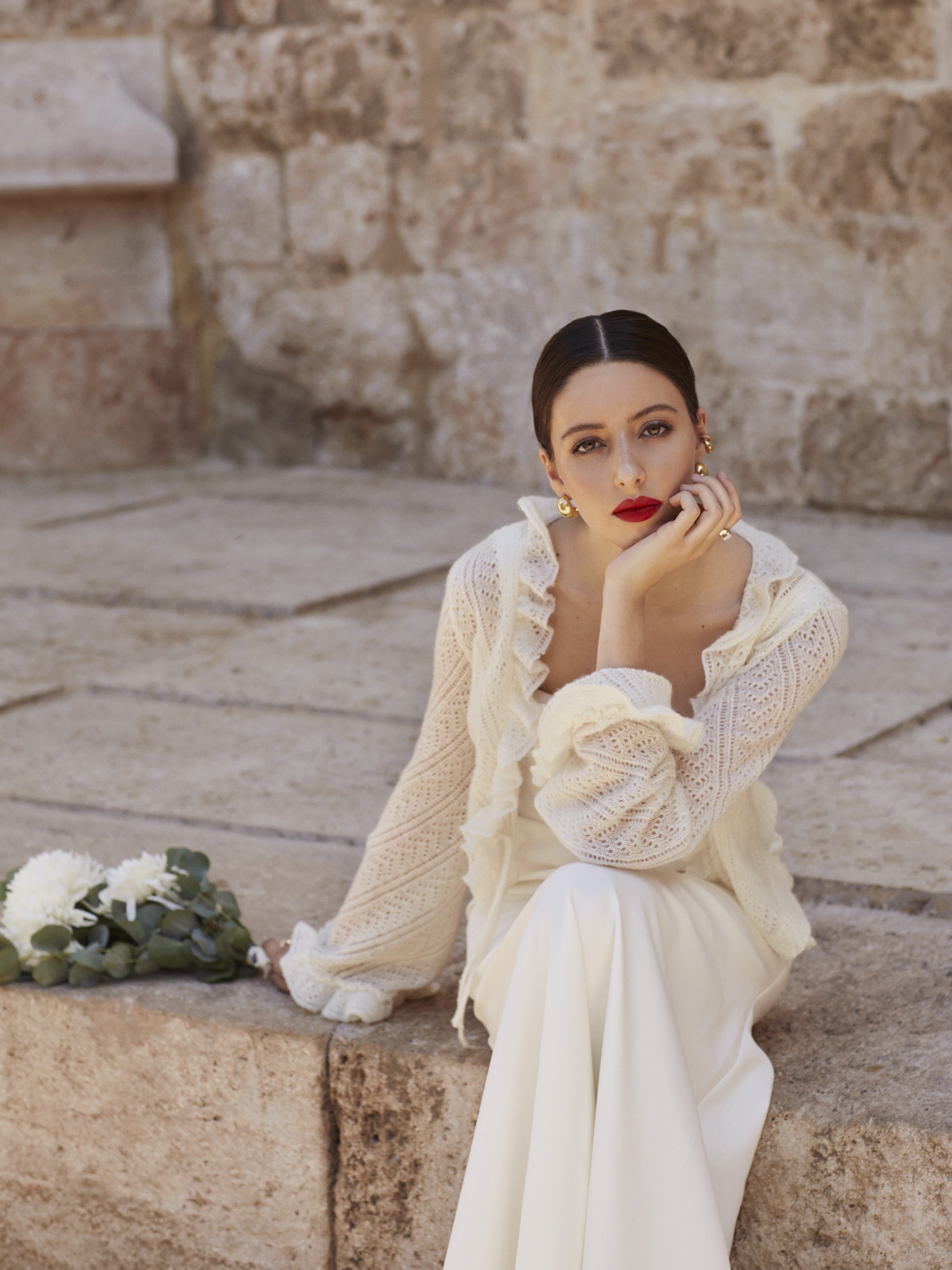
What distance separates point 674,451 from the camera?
6.46 feet

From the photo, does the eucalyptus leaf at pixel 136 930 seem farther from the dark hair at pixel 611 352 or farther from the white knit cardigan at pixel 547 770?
the dark hair at pixel 611 352

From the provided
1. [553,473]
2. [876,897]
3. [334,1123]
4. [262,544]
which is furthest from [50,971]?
[262,544]

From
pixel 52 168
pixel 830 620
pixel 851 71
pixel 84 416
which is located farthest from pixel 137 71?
pixel 830 620

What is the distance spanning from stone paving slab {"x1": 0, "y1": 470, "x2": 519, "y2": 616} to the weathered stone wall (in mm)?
418

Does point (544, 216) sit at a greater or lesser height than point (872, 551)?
greater

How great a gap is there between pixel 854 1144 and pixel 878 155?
12.8 ft

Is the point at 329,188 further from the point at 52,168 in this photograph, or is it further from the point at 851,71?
the point at 851,71

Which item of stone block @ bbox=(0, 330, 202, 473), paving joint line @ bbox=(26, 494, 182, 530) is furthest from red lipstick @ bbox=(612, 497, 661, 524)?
stone block @ bbox=(0, 330, 202, 473)

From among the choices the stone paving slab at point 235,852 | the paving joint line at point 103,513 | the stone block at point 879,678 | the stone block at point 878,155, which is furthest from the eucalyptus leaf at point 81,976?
the stone block at point 878,155

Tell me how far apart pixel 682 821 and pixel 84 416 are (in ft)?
16.5

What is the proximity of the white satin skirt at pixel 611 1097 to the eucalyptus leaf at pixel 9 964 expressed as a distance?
28.8 inches

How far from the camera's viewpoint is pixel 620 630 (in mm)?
1946

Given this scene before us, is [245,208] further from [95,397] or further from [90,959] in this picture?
[90,959]

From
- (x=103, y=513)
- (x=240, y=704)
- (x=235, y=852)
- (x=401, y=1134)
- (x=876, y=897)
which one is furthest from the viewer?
(x=103, y=513)
